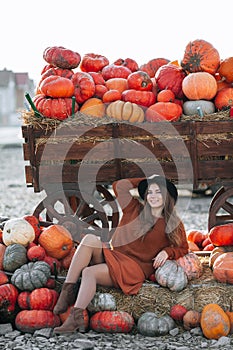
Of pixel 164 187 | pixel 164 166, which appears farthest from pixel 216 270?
pixel 164 166

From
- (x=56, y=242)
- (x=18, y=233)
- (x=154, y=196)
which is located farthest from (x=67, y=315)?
(x=154, y=196)

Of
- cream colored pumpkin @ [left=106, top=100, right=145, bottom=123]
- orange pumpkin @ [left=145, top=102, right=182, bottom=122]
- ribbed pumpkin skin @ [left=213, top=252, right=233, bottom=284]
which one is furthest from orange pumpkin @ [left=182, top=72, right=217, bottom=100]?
ribbed pumpkin skin @ [left=213, top=252, right=233, bottom=284]

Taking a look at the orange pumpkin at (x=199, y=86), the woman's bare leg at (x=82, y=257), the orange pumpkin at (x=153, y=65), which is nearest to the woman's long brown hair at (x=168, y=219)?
the woman's bare leg at (x=82, y=257)

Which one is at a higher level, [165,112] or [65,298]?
[165,112]

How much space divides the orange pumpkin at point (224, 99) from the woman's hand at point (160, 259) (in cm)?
187

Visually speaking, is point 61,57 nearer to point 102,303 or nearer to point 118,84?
point 118,84

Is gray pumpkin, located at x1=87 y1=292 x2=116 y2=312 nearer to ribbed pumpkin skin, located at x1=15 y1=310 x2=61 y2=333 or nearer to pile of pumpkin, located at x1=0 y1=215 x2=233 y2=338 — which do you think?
pile of pumpkin, located at x1=0 y1=215 x2=233 y2=338

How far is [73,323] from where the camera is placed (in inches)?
207

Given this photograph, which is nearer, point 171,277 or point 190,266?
point 171,277

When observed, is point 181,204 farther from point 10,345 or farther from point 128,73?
point 10,345

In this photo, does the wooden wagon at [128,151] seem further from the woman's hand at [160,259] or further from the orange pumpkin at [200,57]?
the woman's hand at [160,259]

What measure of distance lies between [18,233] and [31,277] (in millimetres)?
635

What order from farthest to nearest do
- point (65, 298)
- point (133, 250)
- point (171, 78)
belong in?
point (171, 78) → point (133, 250) → point (65, 298)

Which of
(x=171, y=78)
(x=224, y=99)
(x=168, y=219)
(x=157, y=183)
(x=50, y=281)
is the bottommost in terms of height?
(x=50, y=281)
